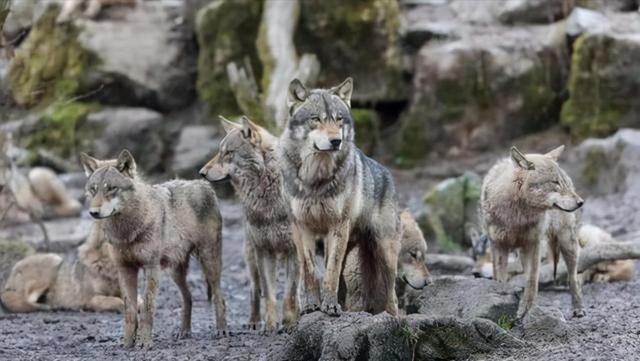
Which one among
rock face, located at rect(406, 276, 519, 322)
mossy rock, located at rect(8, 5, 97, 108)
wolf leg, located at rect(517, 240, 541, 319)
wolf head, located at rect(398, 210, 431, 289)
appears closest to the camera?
rock face, located at rect(406, 276, 519, 322)

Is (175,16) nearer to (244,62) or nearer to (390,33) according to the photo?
(244,62)

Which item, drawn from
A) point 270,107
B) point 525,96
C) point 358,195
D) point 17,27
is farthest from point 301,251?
point 17,27

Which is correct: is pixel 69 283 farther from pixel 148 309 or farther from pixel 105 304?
pixel 148 309

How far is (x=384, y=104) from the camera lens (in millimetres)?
22172

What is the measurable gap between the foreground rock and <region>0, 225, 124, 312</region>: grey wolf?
540cm

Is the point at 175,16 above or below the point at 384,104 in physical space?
above

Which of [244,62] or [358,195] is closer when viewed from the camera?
[358,195]

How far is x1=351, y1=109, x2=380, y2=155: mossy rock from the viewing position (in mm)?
→ 21344

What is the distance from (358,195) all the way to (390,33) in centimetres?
1336

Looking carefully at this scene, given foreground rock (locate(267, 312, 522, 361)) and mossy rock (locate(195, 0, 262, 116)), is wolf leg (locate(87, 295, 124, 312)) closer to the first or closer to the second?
foreground rock (locate(267, 312, 522, 361))

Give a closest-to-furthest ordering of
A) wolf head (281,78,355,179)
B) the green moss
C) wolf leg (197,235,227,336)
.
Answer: wolf head (281,78,355,179)
wolf leg (197,235,227,336)
the green moss

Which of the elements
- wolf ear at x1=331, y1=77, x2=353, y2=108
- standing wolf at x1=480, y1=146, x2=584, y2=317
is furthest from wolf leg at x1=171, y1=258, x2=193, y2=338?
standing wolf at x1=480, y1=146, x2=584, y2=317

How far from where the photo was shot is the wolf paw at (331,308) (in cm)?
836

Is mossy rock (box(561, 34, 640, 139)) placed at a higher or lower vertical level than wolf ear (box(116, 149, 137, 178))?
lower
